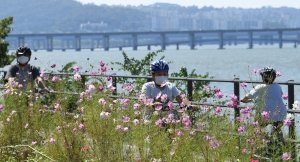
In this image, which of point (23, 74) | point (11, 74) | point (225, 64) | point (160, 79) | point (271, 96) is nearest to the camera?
point (160, 79)

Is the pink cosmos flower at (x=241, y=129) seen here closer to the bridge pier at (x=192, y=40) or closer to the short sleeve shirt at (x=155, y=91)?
the short sleeve shirt at (x=155, y=91)

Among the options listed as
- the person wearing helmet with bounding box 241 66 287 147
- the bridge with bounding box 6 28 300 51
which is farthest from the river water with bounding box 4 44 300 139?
the bridge with bounding box 6 28 300 51

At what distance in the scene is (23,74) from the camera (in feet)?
28.1

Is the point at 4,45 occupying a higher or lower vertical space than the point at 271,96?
higher

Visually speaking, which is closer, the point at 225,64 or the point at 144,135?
the point at 144,135

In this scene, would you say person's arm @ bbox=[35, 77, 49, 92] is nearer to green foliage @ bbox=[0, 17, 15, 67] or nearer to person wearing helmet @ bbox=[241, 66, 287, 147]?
person wearing helmet @ bbox=[241, 66, 287, 147]

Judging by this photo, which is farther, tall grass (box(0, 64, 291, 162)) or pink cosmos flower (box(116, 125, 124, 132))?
pink cosmos flower (box(116, 125, 124, 132))

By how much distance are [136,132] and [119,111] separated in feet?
1.70

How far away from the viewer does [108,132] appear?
18.4 ft

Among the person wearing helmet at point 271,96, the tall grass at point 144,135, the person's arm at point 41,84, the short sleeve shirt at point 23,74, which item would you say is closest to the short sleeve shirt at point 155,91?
the tall grass at point 144,135

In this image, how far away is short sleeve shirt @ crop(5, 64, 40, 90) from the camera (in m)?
8.47

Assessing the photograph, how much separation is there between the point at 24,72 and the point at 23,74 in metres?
0.03

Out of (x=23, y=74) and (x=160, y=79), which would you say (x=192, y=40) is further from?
(x=160, y=79)

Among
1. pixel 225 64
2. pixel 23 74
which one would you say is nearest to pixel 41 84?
pixel 23 74
